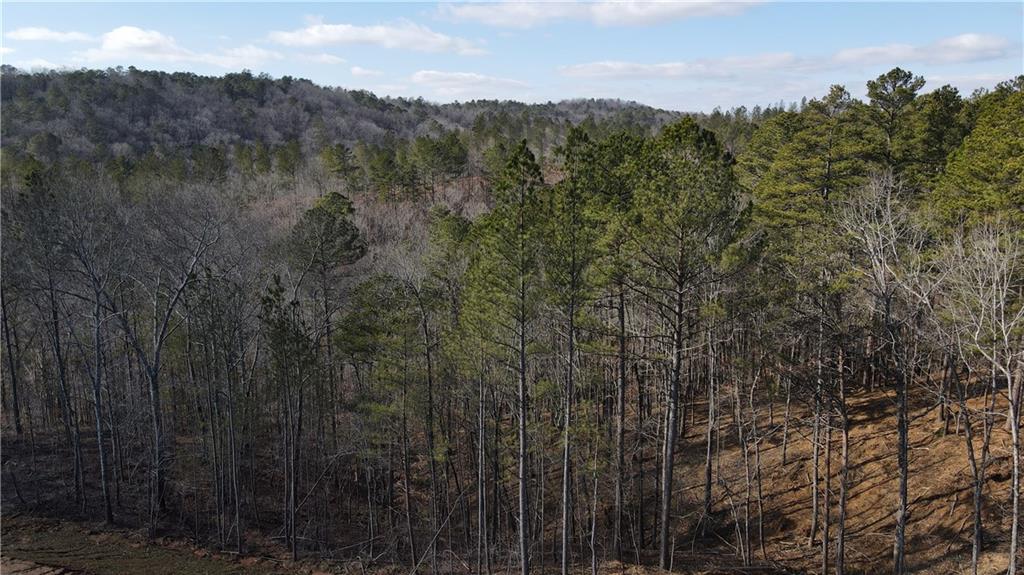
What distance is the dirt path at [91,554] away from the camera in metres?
15.9

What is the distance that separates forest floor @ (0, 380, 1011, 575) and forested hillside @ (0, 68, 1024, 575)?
0.10 metres

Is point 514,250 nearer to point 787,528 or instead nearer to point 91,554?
point 787,528

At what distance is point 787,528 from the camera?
19.5 meters

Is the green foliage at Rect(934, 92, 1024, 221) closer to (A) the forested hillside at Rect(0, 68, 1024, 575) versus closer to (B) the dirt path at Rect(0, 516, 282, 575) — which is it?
(A) the forested hillside at Rect(0, 68, 1024, 575)

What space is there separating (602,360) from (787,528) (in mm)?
7892

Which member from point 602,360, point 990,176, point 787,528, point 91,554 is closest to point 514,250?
point 602,360

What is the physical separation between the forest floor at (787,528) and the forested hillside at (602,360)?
104 mm

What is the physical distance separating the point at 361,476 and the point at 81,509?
11.1m

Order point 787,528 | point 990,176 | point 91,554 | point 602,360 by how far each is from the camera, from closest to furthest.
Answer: point 91,554, point 990,176, point 787,528, point 602,360

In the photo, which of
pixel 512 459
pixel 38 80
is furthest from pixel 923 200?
pixel 38 80

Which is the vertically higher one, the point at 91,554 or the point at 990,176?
the point at 990,176

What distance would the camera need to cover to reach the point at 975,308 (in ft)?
41.2

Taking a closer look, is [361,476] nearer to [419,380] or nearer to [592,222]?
[419,380]

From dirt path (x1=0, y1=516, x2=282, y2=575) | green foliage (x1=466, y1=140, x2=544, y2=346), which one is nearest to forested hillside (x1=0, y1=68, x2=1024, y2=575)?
green foliage (x1=466, y1=140, x2=544, y2=346)
